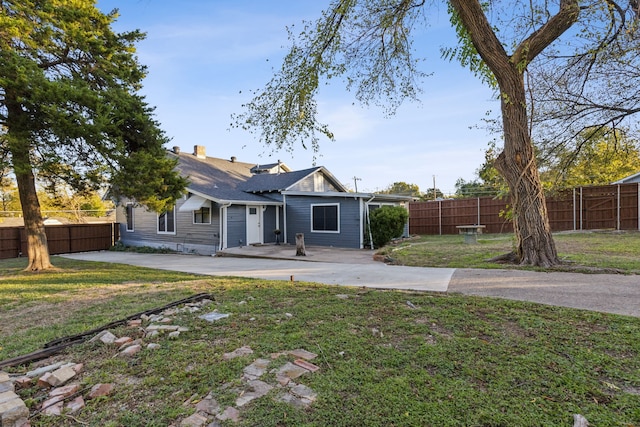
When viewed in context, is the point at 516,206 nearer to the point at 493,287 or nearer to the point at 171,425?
the point at 493,287

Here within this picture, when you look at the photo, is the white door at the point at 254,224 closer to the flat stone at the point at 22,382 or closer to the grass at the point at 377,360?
the grass at the point at 377,360

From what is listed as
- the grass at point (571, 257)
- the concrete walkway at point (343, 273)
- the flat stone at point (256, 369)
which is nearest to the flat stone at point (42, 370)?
the flat stone at point (256, 369)

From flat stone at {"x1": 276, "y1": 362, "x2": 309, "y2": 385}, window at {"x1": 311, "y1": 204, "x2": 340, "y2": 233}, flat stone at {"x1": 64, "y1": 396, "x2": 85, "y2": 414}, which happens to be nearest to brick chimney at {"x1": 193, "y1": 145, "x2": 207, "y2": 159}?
window at {"x1": 311, "y1": 204, "x2": 340, "y2": 233}

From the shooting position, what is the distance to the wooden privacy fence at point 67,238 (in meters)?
14.2

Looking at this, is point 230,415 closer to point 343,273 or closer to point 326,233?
point 343,273

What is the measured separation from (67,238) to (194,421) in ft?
58.9

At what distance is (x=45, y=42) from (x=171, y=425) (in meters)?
9.46

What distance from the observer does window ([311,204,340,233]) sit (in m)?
14.3

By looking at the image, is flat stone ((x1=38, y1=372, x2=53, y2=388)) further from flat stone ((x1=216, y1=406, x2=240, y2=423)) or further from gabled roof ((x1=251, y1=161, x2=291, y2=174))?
gabled roof ((x1=251, y1=161, x2=291, y2=174))

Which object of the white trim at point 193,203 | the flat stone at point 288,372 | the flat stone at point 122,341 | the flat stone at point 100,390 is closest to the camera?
the flat stone at point 100,390

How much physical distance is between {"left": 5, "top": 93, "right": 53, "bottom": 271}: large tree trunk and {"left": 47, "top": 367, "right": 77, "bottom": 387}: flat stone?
22.2 feet

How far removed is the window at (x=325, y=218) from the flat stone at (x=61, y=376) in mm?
11802

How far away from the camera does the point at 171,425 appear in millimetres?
2143

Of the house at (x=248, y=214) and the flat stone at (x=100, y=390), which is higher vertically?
the house at (x=248, y=214)
